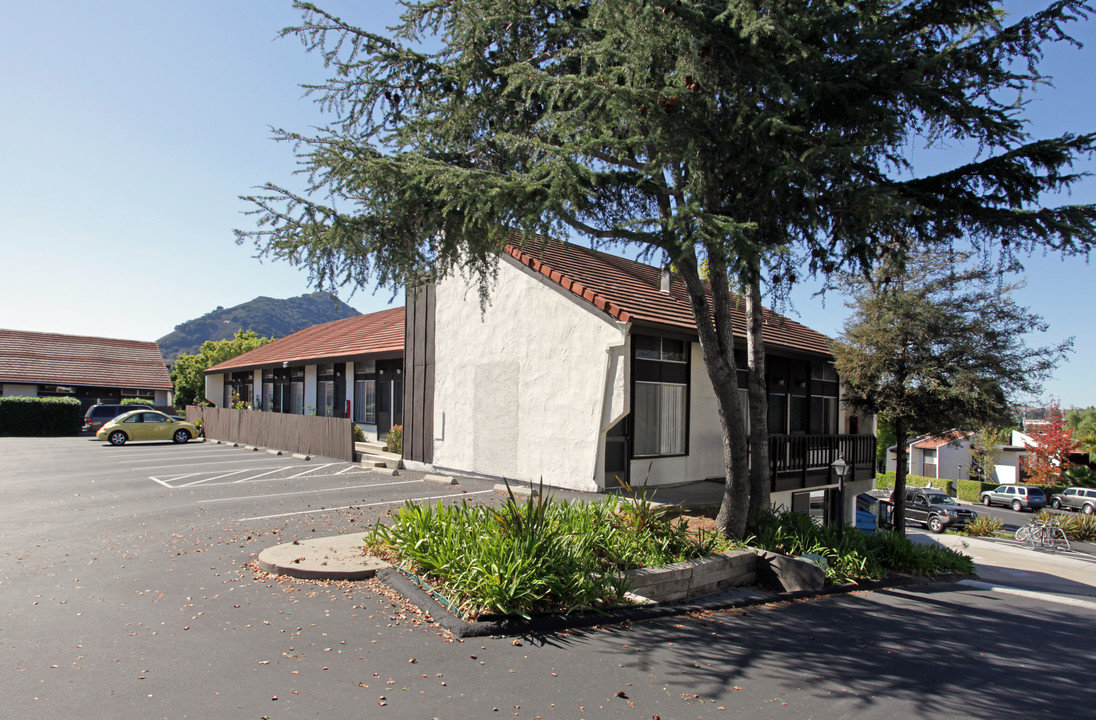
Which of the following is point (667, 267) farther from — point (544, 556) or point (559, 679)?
point (559, 679)

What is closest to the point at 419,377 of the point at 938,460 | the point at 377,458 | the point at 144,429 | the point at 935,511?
the point at 377,458

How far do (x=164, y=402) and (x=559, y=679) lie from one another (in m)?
44.6

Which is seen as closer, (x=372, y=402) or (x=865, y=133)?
(x=865, y=133)

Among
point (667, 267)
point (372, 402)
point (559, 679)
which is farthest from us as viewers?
point (372, 402)

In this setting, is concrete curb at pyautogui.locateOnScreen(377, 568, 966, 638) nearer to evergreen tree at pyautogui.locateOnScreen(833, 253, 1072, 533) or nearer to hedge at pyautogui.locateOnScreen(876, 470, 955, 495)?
evergreen tree at pyautogui.locateOnScreen(833, 253, 1072, 533)

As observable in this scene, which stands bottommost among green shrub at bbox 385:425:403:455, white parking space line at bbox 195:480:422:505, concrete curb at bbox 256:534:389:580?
white parking space line at bbox 195:480:422:505

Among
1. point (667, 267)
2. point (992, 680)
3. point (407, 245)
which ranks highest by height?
point (407, 245)

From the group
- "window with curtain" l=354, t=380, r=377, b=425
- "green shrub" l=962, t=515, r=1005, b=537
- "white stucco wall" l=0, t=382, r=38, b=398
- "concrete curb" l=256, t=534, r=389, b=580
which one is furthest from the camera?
"white stucco wall" l=0, t=382, r=38, b=398

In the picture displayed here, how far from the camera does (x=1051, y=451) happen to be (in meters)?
46.3

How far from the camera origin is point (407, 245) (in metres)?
8.55

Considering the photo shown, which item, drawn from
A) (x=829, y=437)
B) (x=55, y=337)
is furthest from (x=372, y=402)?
(x=55, y=337)

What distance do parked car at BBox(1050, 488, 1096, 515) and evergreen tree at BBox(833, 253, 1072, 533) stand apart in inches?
1205

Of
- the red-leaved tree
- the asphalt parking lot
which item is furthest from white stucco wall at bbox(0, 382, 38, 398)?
the red-leaved tree

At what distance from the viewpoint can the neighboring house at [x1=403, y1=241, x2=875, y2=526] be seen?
40.4 feet
